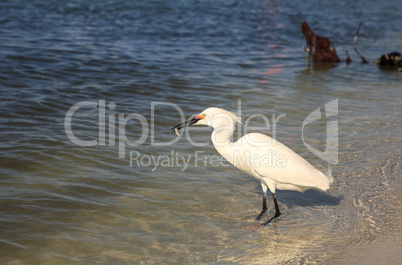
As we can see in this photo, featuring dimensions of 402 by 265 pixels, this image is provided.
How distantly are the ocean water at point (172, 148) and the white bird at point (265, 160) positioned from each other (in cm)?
40

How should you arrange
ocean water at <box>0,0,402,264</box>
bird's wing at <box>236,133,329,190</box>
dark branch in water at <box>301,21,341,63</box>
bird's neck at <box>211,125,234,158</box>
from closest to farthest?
ocean water at <box>0,0,402,264</box> → bird's wing at <box>236,133,329,190</box> → bird's neck at <box>211,125,234,158</box> → dark branch in water at <box>301,21,341,63</box>

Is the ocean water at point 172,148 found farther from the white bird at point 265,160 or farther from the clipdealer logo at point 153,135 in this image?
the white bird at point 265,160

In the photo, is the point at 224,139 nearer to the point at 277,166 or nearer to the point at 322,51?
the point at 277,166

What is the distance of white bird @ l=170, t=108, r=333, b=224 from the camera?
212 inches

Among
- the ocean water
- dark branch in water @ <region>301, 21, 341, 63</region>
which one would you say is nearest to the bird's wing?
the ocean water

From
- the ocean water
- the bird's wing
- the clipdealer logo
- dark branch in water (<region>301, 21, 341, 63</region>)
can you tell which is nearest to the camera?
the ocean water

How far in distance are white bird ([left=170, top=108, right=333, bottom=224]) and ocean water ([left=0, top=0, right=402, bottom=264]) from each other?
15.7 inches

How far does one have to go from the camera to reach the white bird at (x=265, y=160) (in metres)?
5.38

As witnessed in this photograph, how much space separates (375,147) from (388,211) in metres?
2.33

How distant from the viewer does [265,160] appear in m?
5.38

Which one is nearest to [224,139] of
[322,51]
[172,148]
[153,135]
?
[172,148]

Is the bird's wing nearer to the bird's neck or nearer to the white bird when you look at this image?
the white bird

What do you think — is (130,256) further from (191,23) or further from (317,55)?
(191,23)

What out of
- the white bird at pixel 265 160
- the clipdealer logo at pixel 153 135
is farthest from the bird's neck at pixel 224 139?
the clipdealer logo at pixel 153 135
